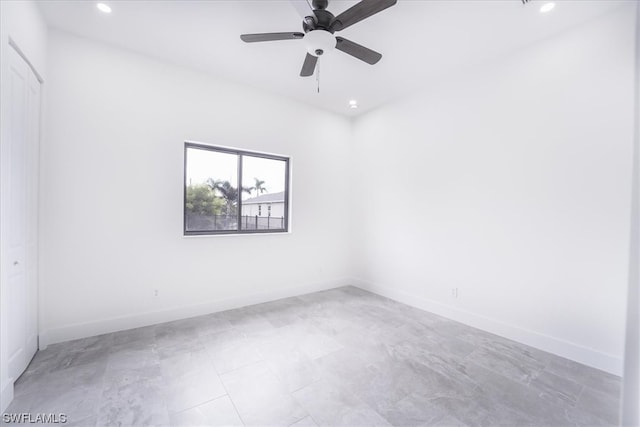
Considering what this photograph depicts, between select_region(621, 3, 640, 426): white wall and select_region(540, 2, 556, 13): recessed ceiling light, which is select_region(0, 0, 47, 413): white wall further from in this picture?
select_region(540, 2, 556, 13): recessed ceiling light

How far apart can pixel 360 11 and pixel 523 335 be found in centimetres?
347

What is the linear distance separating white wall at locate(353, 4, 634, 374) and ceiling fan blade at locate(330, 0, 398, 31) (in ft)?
6.56

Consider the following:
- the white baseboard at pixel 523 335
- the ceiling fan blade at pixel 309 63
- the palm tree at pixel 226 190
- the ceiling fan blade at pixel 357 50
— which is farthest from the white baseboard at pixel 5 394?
the white baseboard at pixel 523 335

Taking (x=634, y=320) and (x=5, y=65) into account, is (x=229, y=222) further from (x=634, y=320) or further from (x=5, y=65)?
(x=634, y=320)

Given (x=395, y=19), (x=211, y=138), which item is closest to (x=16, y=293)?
(x=211, y=138)

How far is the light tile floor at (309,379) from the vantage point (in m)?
1.92

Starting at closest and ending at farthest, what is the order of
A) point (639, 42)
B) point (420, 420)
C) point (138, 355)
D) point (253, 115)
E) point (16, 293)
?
1. point (639, 42)
2. point (420, 420)
3. point (16, 293)
4. point (138, 355)
5. point (253, 115)

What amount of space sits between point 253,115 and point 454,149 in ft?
9.14

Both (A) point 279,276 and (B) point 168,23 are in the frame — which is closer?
(B) point 168,23

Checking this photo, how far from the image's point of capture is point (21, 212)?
90.9 inches

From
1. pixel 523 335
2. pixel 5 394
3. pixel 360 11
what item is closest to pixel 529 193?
pixel 523 335

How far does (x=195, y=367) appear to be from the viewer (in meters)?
2.45

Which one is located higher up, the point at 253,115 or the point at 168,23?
the point at 168,23

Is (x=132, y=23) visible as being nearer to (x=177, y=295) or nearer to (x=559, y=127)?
(x=177, y=295)
